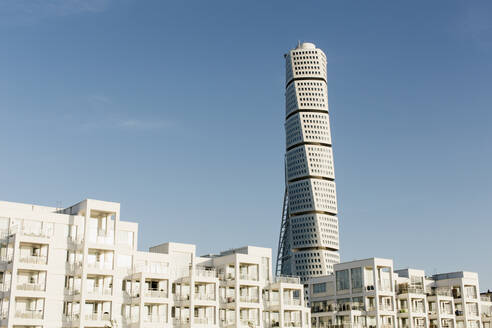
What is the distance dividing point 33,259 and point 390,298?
63.4 metres

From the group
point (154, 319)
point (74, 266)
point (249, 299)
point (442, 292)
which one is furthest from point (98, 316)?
point (442, 292)

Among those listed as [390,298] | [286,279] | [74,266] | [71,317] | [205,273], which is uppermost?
[286,279]

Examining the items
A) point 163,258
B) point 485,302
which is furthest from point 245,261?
point 485,302

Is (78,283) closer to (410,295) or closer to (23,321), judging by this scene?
(23,321)

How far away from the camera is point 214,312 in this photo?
9506cm

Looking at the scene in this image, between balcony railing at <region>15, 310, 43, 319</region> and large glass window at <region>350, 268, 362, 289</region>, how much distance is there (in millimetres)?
57509

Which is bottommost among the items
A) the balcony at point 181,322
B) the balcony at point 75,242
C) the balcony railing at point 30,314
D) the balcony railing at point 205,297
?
the balcony at point 181,322

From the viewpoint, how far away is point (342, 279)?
120 m

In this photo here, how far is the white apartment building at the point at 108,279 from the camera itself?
79375 mm

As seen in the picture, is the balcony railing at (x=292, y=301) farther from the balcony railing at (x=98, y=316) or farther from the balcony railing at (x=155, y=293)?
the balcony railing at (x=98, y=316)

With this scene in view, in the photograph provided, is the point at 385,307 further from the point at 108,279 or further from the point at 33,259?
the point at 33,259

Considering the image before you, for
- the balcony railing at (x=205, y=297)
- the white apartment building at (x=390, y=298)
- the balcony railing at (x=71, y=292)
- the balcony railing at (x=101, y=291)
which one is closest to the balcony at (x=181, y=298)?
the balcony railing at (x=205, y=297)

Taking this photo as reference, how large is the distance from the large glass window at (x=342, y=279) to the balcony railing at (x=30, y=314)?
191ft

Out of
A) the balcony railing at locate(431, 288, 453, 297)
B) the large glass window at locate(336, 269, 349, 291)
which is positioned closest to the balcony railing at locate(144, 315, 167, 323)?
the large glass window at locate(336, 269, 349, 291)
